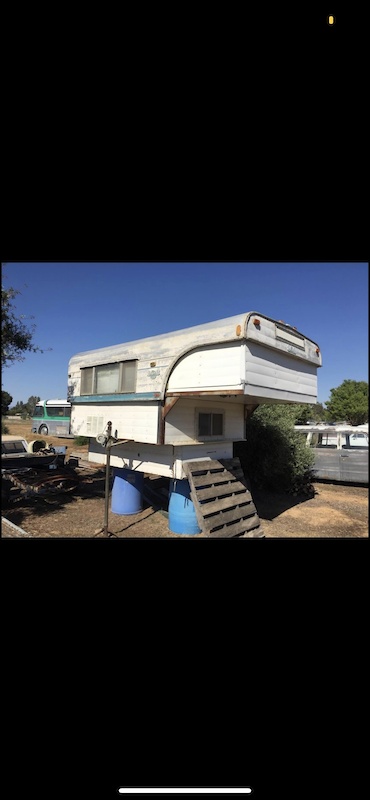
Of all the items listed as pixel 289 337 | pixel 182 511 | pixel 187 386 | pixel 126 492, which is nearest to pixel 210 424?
pixel 187 386

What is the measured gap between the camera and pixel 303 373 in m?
4.33

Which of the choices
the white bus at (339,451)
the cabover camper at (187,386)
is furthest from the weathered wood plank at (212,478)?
the white bus at (339,451)

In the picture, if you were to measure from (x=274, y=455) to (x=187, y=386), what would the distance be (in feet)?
13.2

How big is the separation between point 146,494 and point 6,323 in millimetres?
3951

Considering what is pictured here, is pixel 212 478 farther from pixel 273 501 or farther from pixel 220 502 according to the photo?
pixel 273 501

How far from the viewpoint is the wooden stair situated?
387 cm

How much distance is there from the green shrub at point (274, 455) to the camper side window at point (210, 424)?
2530 mm

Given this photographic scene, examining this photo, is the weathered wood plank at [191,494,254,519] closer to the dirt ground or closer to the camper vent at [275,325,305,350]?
the dirt ground

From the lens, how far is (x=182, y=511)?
452 centimetres

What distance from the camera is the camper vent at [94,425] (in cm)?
504

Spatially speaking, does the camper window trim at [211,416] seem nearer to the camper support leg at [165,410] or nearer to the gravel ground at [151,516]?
the camper support leg at [165,410]

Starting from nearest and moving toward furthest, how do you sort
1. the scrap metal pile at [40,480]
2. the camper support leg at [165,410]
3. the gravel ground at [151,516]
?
the camper support leg at [165,410], the gravel ground at [151,516], the scrap metal pile at [40,480]

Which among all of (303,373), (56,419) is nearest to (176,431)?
(303,373)

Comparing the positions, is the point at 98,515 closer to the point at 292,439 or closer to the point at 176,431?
the point at 176,431
